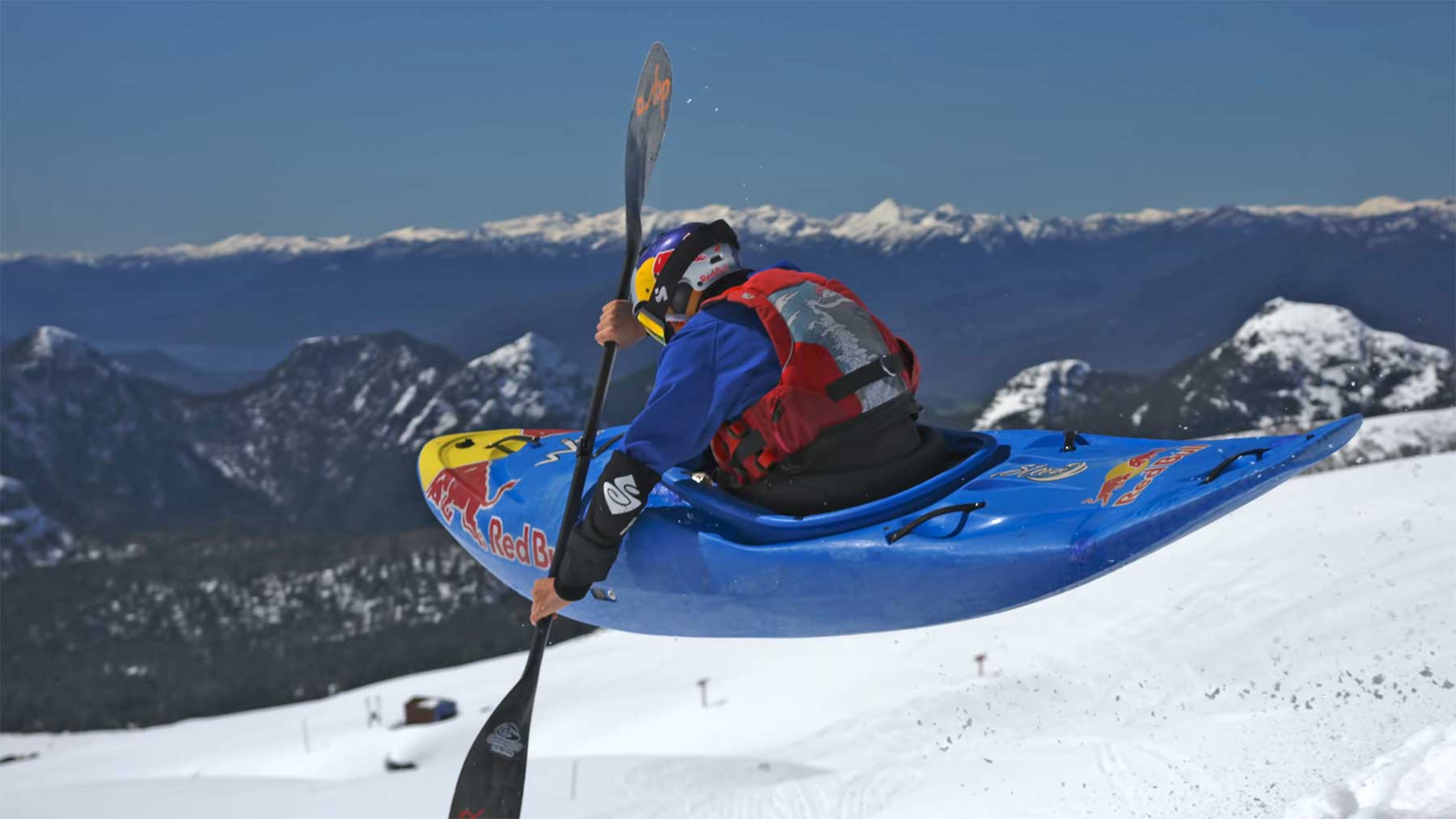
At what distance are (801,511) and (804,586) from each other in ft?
1.14

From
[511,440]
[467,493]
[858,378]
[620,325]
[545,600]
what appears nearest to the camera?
[858,378]

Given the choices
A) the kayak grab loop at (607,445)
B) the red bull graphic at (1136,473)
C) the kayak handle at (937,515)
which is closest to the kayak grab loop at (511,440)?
the kayak grab loop at (607,445)

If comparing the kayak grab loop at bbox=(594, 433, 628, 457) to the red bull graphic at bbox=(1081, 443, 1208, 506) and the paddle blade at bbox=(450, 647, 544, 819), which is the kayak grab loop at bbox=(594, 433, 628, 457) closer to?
the paddle blade at bbox=(450, 647, 544, 819)

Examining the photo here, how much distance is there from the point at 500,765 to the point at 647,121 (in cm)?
389

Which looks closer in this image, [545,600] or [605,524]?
[605,524]

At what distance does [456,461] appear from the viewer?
25.8 ft

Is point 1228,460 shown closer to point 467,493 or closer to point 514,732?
point 514,732

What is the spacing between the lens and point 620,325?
597 cm

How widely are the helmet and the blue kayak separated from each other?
0.81 metres

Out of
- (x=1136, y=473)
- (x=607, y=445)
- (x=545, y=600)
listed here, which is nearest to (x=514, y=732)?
(x=545, y=600)

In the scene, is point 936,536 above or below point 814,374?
below

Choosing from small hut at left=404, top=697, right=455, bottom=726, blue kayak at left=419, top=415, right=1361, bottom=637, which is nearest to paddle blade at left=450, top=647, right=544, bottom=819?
blue kayak at left=419, top=415, right=1361, bottom=637

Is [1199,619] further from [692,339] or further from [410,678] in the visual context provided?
[410,678]

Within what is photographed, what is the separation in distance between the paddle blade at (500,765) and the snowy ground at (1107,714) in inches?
144
